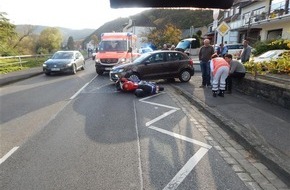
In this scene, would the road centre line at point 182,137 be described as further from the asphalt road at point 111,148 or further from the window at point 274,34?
the window at point 274,34

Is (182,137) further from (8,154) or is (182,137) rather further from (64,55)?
(64,55)

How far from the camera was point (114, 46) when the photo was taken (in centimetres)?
1944

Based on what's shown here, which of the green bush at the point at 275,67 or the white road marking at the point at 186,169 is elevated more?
the green bush at the point at 275,67

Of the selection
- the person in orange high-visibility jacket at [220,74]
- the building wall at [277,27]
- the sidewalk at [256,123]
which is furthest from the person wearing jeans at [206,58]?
the building wall at [277,27]

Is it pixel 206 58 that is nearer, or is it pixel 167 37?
pixel 206 58

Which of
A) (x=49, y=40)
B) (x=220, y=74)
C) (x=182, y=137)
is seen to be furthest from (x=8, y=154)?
(x=49, y=40)

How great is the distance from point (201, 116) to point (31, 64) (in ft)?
73.4

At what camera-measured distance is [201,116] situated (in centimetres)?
786

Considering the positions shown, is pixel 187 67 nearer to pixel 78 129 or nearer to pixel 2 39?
pixel 78 129

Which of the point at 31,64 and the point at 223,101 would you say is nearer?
the point at 223,101

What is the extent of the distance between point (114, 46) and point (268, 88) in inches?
493

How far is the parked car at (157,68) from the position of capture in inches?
524

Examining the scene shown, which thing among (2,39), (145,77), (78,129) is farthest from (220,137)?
(2,39)

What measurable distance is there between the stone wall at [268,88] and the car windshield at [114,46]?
10.2 metres
